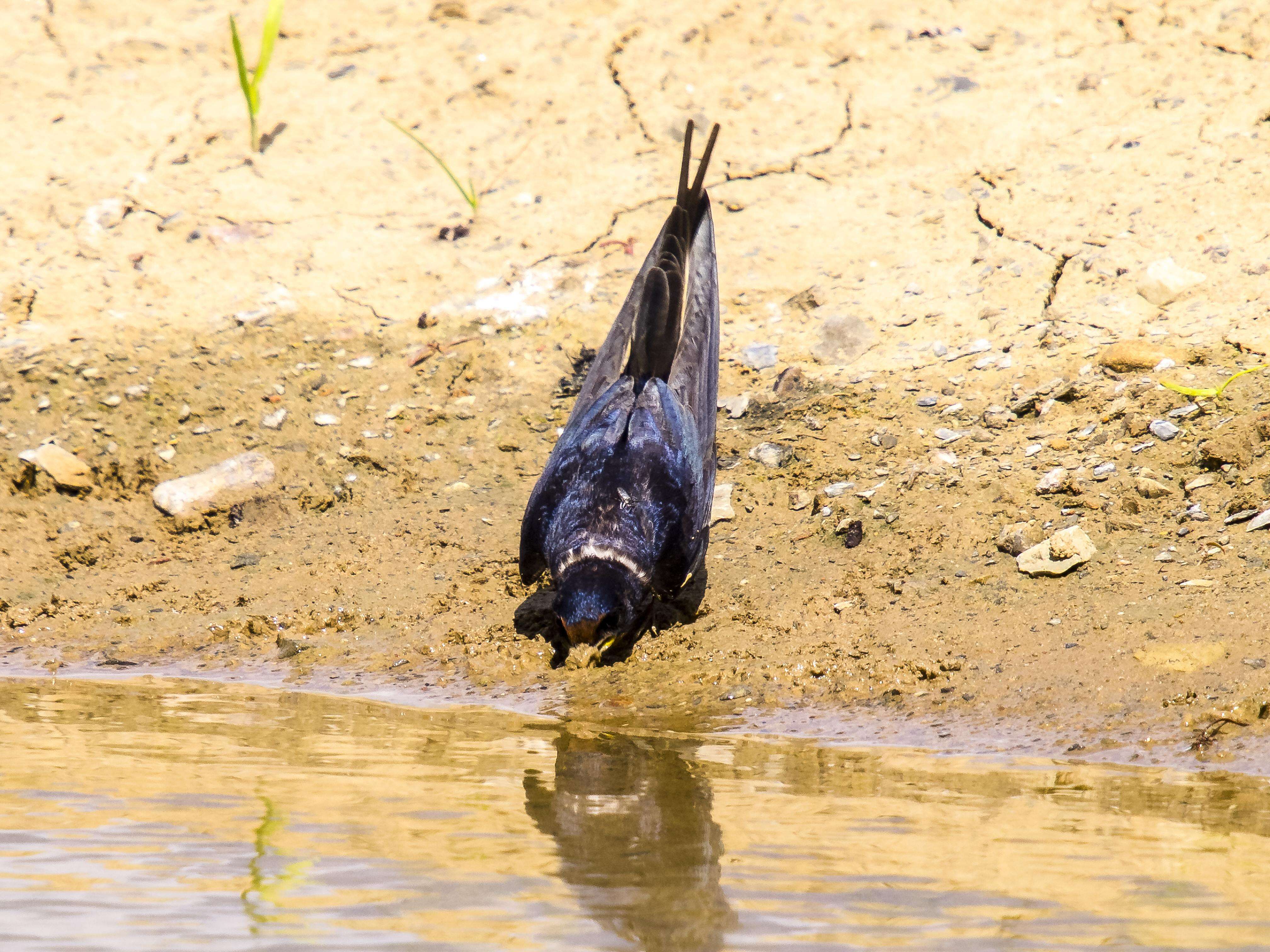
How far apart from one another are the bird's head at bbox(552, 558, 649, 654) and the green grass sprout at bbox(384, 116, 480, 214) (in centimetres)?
284

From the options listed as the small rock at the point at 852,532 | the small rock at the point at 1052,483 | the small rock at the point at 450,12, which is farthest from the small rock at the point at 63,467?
the small rock at the point at 450,12

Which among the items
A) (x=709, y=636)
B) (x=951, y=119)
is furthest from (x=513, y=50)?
(x=709, y=636)

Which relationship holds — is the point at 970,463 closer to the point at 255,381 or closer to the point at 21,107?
the point at 255,381

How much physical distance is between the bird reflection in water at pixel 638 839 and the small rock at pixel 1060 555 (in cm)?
144

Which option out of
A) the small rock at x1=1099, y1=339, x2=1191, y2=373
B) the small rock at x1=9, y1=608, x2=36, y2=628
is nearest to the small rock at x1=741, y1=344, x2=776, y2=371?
the small rock at x1=1099, y1=339, x2=1191, y2=373

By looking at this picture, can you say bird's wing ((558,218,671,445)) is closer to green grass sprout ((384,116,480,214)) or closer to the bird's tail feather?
the bird's tail feather

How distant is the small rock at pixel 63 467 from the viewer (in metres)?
5.02

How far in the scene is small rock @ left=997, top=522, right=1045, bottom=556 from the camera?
154 inches

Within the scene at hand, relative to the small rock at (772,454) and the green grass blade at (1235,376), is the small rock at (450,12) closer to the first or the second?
the small rock at (772,454)

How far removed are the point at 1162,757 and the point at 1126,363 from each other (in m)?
2.29

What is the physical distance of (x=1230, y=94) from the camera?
6016mm

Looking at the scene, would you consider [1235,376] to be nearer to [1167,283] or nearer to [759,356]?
[1167,283]

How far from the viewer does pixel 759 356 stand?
5355mm

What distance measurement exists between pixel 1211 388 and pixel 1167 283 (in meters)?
0.79
